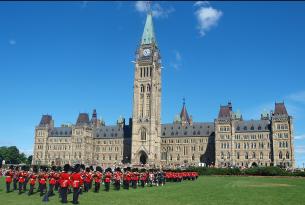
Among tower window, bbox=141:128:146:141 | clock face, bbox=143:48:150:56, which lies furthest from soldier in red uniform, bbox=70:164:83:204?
clock face, bbox=143:48:150:56

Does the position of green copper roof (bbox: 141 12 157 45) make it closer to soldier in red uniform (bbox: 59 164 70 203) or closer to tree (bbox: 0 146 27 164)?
tree (bbox: 0 146 27 164)

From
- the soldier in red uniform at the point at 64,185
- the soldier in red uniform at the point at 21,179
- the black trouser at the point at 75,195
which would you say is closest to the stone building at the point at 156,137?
the soldier in red uniform at the point at 21,179

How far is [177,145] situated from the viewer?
130 meters

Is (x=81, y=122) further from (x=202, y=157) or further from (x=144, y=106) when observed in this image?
(x=202, y=157)

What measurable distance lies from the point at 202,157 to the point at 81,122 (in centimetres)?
4491

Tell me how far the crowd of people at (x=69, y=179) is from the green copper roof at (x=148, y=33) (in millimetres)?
84727

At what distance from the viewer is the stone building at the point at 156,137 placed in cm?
10962

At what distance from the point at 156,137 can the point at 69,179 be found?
98149 mm

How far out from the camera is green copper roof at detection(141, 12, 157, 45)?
419 ft

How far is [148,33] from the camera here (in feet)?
424

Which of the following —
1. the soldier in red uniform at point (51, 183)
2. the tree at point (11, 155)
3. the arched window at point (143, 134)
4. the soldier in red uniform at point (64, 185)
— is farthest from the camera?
the tree at point (11, 155)

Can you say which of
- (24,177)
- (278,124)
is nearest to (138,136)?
(278,124)

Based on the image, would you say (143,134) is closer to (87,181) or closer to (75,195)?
(87,181)

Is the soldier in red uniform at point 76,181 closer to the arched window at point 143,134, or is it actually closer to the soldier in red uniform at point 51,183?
the soldier in red uniform at point 51,183
